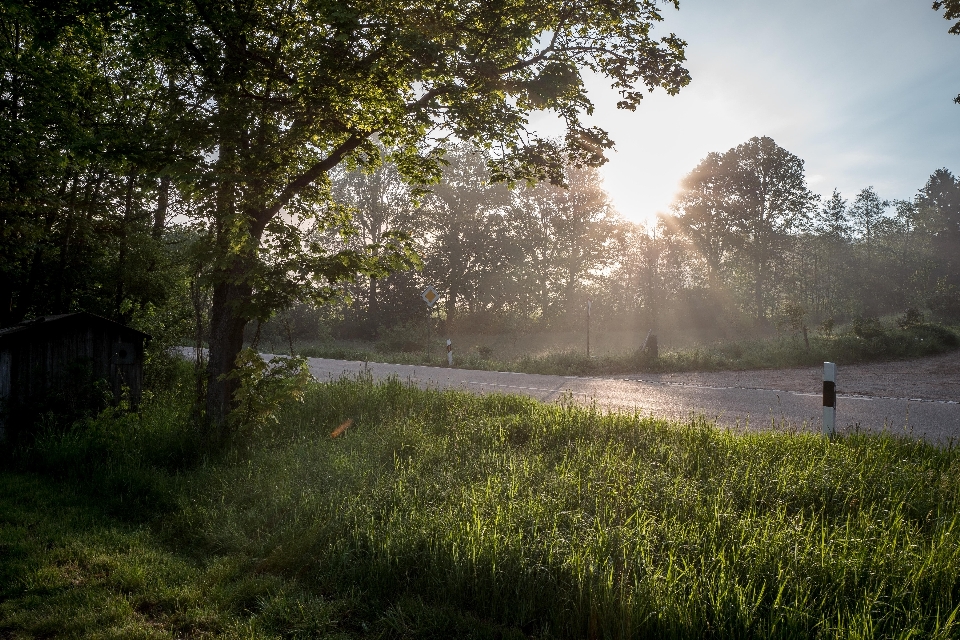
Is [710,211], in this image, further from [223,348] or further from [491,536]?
[491,536]

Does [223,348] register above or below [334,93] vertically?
below

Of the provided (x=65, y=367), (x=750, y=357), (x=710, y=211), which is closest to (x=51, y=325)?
(x=65, y=367)

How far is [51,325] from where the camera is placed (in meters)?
8.36

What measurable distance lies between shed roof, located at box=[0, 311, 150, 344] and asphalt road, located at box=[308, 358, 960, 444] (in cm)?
516

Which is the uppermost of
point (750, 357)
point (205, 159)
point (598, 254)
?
point (598, 254)

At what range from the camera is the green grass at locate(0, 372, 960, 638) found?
3.42 m

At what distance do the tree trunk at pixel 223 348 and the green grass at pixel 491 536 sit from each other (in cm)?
77

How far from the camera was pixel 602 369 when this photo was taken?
18.4 metres

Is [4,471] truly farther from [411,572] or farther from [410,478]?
[411,572]

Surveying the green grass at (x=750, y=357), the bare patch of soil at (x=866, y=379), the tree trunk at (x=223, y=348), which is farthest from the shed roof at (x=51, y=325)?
the bare patch of soil at (x=866, y=379)

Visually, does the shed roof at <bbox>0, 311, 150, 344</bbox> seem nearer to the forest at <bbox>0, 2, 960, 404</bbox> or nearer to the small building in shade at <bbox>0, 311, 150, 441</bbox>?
the small building in shade at <bbox>0, 311, 150, 441</bbox>

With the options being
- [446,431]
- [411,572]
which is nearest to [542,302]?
[446,431]

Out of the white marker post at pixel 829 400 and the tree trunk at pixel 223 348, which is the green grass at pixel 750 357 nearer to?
the white marker post at pixel 829 400

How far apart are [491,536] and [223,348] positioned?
547 cm
